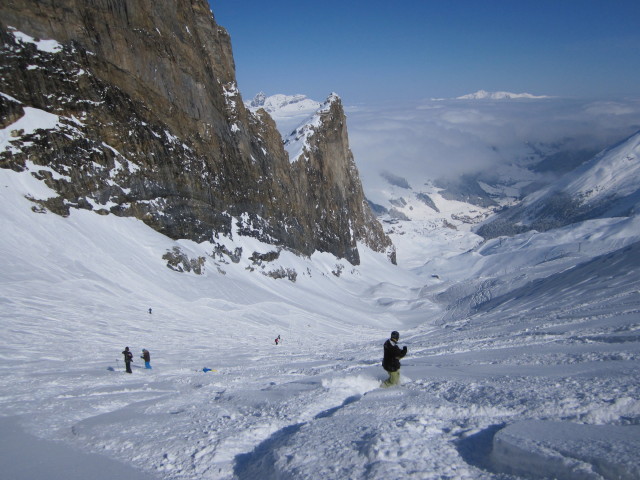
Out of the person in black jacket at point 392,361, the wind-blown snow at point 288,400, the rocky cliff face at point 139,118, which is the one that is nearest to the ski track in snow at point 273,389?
the wind-blown snow at point 288,400

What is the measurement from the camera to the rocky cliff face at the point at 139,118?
4550 centimetres

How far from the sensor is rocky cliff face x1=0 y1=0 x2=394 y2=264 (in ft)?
149

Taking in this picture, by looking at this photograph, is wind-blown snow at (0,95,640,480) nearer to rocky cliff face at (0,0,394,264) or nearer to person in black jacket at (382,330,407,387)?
person in black jacket at (382,330,407,387)

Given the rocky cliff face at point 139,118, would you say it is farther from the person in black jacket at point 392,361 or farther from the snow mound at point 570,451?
the snow mound at point 570,451

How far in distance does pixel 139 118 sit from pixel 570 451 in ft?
189

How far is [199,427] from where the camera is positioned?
25.7 feet

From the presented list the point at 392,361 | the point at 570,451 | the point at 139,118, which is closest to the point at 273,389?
the point at 392,361

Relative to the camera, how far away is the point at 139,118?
177 feet

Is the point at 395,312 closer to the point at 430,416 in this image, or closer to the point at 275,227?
the point at 275,227

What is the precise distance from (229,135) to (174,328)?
44786mm

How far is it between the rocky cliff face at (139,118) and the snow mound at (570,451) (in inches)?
1896

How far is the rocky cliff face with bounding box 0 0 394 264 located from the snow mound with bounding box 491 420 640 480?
158 feet

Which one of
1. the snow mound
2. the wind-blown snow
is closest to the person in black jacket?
the wind-blown snow

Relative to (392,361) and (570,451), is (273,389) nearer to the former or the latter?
(392,361)
